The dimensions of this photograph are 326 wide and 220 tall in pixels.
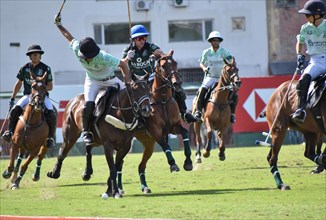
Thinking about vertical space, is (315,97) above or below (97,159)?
above

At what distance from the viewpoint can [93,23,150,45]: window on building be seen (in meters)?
46.1

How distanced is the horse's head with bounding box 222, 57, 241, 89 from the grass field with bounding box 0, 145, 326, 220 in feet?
6.50

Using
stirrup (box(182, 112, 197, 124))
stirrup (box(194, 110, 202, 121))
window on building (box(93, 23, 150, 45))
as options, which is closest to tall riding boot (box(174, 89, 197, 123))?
stirrup (box(182, 112, 197, 124))

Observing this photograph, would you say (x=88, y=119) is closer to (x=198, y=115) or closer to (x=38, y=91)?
(x=38, y=91)

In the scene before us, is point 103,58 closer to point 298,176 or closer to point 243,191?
point 243,191

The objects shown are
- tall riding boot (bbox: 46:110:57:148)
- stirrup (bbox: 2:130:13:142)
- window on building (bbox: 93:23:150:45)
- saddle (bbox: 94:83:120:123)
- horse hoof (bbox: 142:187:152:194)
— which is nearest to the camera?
saddle (bbox: 94:83:120:123)

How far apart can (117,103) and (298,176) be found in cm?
501

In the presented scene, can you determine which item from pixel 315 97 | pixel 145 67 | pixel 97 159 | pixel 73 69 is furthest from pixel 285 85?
pixel 73 69

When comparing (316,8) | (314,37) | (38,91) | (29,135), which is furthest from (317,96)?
(29,135)

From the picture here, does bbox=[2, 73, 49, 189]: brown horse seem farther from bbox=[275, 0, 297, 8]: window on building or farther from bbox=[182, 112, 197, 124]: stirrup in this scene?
bbox=[275, 0, 297, 8]: window on building

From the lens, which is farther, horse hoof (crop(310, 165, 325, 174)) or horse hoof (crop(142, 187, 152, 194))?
horse hoof (crop(310, 165, 325, 174))

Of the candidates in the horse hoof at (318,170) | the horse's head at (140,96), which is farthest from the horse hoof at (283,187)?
the horse's head at (140,96)

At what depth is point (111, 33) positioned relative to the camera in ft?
152

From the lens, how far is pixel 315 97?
55.5 feet
